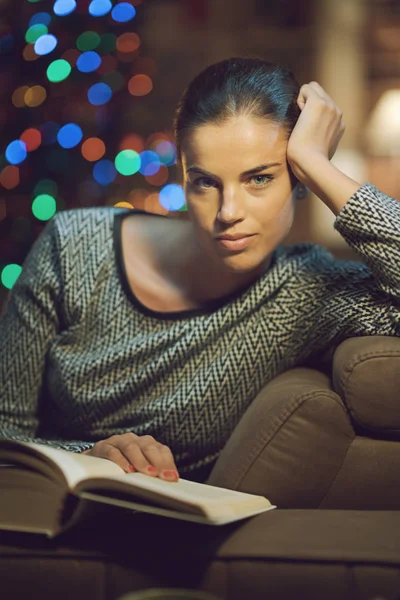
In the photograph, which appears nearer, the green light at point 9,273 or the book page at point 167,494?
the book page at point 167,494

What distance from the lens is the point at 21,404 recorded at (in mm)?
1559

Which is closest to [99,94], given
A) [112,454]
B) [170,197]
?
[170,197]

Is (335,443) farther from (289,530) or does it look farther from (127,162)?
(127,162)

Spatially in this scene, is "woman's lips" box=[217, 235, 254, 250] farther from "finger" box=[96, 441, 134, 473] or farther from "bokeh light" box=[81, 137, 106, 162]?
"bokeh light" box=[81, 137, 106, 162]

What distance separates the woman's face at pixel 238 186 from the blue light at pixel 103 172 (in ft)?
4.67

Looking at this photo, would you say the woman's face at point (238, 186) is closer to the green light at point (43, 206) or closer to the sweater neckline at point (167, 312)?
the sweater neckline at point (167, 312)

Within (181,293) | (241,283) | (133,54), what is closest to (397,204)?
(241,283)

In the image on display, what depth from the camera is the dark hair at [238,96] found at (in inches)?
55.0

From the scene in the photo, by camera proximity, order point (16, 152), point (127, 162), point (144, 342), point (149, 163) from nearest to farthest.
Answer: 1. point (144, 342)
2. point (16, 152)
3. point (127, 162)
4. point (149, 163)

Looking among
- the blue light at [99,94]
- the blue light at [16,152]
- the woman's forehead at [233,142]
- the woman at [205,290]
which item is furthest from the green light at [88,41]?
the woman's forehead at [233,142]

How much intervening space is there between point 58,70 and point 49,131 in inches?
7.7

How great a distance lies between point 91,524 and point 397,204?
29.5 inches

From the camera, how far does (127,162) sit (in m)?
3.01

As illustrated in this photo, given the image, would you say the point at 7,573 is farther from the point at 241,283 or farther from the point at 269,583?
the point at 241,283
